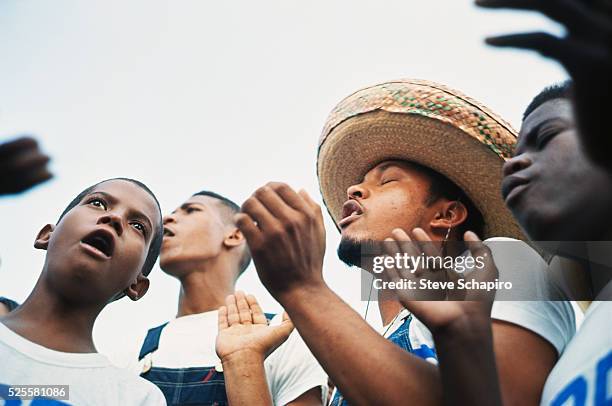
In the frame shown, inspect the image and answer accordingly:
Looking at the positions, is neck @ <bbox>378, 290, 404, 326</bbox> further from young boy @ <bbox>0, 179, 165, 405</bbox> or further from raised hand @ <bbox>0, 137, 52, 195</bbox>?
raised hand @ <bbox>0, 137, 52, 195</bbox>

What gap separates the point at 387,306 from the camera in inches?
131

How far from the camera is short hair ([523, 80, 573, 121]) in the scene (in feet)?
8.37

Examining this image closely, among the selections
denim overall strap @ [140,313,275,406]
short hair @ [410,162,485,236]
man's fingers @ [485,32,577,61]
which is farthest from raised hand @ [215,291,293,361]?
man's fingers @ [485,32,577,61]

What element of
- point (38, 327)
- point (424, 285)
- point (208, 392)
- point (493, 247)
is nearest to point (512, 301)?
point (493, 247)

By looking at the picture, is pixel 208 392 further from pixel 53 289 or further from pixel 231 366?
pixel 53 289

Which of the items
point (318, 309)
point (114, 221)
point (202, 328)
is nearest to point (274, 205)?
point (318, 309)

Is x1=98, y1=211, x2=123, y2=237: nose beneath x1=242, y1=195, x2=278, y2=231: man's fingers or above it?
above

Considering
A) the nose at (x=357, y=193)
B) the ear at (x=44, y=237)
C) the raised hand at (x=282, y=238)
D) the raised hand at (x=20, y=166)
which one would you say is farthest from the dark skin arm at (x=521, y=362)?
the ear at (x=44, y=237)

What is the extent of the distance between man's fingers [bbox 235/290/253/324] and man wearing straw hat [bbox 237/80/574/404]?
468 mm

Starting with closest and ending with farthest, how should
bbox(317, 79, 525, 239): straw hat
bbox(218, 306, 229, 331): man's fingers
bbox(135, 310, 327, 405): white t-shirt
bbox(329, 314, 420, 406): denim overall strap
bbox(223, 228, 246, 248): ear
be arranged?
bbox(329, 314, 420, 406): denim overall strap → bbox(218, 306, 229, 331): man's fingers → bbox(135, 310, 327, 405): white t-shirt → bbox(317, 79, 525, 239): straw hat → bbox(223, 228, 246, 248): ear

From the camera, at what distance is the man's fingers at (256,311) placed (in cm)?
287

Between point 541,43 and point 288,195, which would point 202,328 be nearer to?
point 288,195

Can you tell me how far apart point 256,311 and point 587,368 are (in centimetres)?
145

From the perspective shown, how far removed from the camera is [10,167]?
5.76 ft
